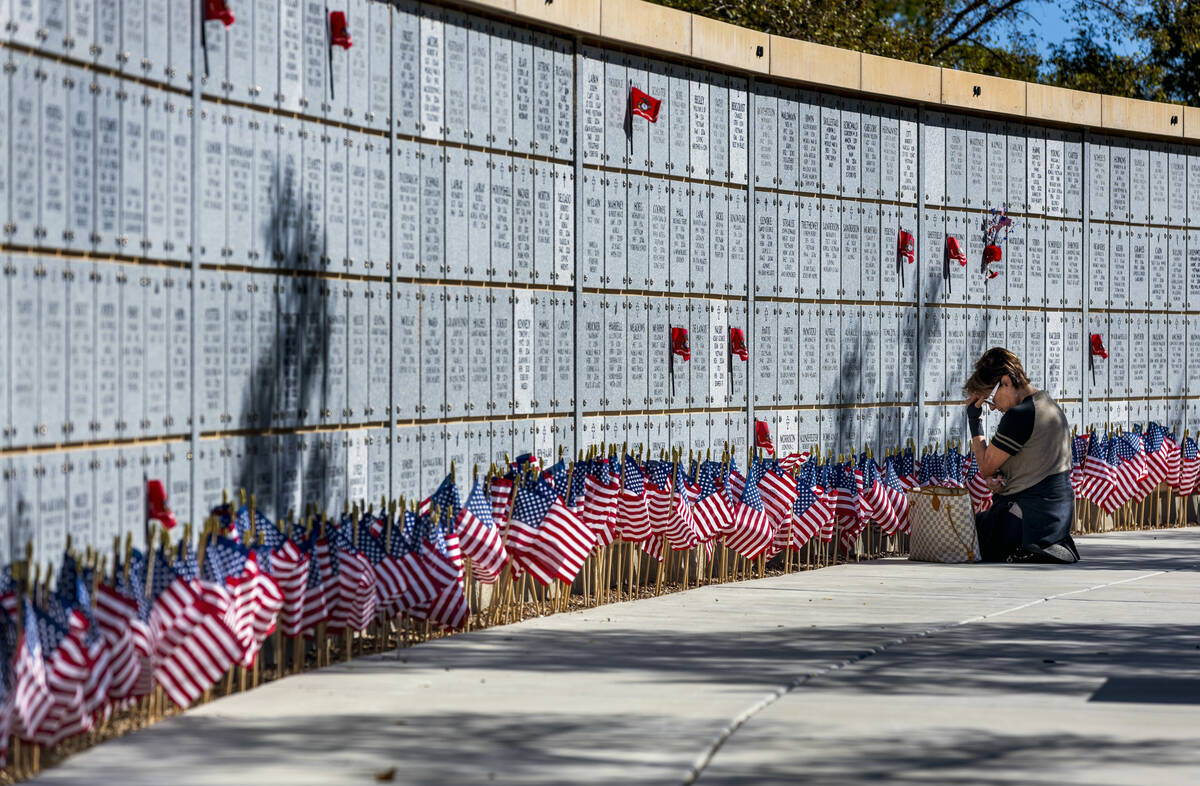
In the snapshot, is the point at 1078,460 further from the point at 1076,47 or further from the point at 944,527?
the point at 1076,47

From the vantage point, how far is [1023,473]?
1366 centimetres

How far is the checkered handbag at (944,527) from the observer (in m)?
13.8

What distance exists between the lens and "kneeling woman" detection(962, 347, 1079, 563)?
1359 cm

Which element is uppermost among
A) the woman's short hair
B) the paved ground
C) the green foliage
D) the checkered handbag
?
the green foliage

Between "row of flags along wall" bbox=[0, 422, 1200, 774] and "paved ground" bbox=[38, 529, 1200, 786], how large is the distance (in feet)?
0.80

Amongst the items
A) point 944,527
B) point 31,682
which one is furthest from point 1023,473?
point 31,682

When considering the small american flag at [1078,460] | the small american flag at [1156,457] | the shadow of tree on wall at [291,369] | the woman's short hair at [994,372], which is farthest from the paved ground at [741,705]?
the small american flag at [1156,457]

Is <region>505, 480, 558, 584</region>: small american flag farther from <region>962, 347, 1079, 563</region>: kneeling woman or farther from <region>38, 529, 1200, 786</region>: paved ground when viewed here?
<region>962, 347, 1079, 563</region>: kneeling woman

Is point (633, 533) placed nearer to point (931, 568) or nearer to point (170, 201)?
point (931, 568)

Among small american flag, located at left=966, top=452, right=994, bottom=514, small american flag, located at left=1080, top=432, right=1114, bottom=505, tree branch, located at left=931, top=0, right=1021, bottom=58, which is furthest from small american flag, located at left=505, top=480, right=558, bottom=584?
tree branch, located at left=931, top=0, right=1021, bottom=58

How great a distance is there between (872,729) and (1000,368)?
7.14 meters

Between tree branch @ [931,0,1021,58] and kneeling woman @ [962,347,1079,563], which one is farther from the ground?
tree branch @ [931,0,1021,58]

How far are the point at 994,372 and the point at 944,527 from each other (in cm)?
122

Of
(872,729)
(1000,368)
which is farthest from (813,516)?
(872,729)
